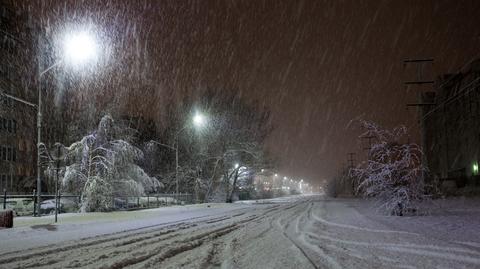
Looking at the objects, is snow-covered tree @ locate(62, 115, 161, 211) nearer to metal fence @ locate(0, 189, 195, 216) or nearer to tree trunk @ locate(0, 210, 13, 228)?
metal fence @ locate(0, 189, 195, 216)

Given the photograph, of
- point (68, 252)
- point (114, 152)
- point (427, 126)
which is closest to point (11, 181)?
point (114, 152)

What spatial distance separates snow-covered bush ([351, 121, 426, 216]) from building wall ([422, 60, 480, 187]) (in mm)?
30918

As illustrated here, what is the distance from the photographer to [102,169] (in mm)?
32625

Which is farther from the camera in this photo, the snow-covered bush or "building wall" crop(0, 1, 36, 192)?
"building wall" crop(0, 1, 36, 192)

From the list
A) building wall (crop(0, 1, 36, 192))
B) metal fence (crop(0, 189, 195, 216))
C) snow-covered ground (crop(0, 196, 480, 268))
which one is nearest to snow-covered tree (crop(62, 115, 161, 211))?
metal fence (crop(0, 189, 195, 216))

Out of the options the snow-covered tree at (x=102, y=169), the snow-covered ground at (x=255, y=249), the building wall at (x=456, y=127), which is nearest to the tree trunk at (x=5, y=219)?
the snow-covered ground at (x=255, y=249)

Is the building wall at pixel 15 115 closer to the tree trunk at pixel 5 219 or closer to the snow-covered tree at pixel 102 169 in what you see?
the snow-covered tree at pixel 102 169

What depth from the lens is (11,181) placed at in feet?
180

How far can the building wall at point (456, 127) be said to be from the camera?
5878 centimetres

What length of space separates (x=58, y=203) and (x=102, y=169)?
14.5 ft

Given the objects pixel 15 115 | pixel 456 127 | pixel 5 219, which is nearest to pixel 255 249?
pixel 5 219

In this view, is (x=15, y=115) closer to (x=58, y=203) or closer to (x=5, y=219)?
(x=58, y=203)

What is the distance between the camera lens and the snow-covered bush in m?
23.8

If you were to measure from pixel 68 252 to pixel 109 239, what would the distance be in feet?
9.56
